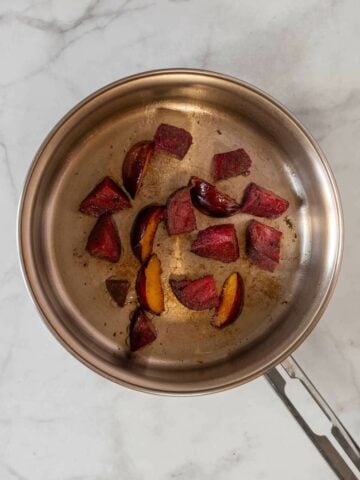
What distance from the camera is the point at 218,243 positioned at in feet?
3.92

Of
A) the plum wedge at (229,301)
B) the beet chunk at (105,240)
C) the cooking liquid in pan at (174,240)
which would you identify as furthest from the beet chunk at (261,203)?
the beet chunk at (105,240)

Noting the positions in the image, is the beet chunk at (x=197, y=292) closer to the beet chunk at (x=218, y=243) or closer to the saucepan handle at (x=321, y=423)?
the beet chunk at (x=218, y=243)

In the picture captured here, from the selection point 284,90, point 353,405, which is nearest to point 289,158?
point 284,90

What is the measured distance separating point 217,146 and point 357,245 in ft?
1.10

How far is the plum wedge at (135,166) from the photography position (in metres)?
1.19

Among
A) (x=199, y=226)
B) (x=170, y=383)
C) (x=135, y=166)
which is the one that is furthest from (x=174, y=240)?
(x=170, y=383)

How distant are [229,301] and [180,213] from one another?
189 mm

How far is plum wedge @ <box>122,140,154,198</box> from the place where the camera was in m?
1.19

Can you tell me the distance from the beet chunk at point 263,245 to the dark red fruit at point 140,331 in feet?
0.75

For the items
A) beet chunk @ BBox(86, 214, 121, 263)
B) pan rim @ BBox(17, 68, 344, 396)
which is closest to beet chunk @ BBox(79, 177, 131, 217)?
beet chunk @ BBox(86, 214, 121, 263)

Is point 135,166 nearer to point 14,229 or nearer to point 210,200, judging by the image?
point 210,200

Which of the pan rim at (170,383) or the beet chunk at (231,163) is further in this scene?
the beet chunk at (231,163)

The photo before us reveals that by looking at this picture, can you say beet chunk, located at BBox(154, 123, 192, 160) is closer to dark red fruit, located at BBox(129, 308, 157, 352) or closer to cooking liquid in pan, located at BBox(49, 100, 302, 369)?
cooking liquid in pan, located at BBox(49, 100, 302, 369)

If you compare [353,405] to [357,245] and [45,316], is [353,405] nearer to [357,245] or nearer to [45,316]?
[357,245]
